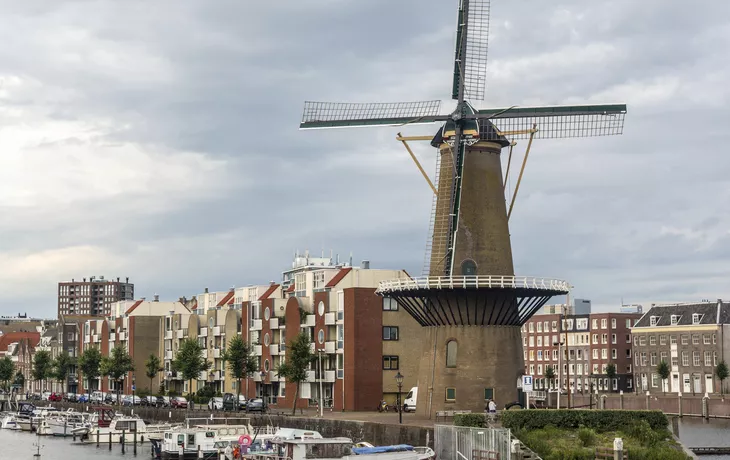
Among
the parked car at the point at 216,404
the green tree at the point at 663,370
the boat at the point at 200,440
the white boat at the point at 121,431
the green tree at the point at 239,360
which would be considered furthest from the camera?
the green tree at the point at 663,370

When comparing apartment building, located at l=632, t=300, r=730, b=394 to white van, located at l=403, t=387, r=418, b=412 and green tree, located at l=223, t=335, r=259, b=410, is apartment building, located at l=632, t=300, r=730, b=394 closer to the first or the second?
green tree, located at l=223, t=335, r=259, b=410

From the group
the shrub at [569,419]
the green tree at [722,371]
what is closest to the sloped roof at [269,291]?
the green tree at [722,371]

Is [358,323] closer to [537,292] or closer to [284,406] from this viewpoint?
[284,406]

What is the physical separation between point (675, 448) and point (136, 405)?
97.3m

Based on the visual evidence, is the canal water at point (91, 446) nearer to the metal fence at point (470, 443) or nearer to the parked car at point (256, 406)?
the parked car at point (256, 406)

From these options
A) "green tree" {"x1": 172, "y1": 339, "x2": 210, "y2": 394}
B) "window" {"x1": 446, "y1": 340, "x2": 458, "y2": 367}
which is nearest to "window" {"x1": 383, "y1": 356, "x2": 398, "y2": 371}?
"green tree" {"x1": 172, "y1": 339, "x2": 210, "y2": 394}

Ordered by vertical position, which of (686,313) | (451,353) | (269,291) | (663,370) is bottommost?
(451,353)

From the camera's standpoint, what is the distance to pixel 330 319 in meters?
128

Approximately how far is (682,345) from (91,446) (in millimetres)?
96037

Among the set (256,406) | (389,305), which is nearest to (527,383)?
(389,305)

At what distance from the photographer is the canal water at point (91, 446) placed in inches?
4171

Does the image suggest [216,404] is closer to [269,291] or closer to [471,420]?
[269,291]

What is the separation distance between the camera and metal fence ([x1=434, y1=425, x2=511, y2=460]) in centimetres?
6700

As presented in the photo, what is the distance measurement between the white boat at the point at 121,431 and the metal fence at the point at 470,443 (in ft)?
→ 166
